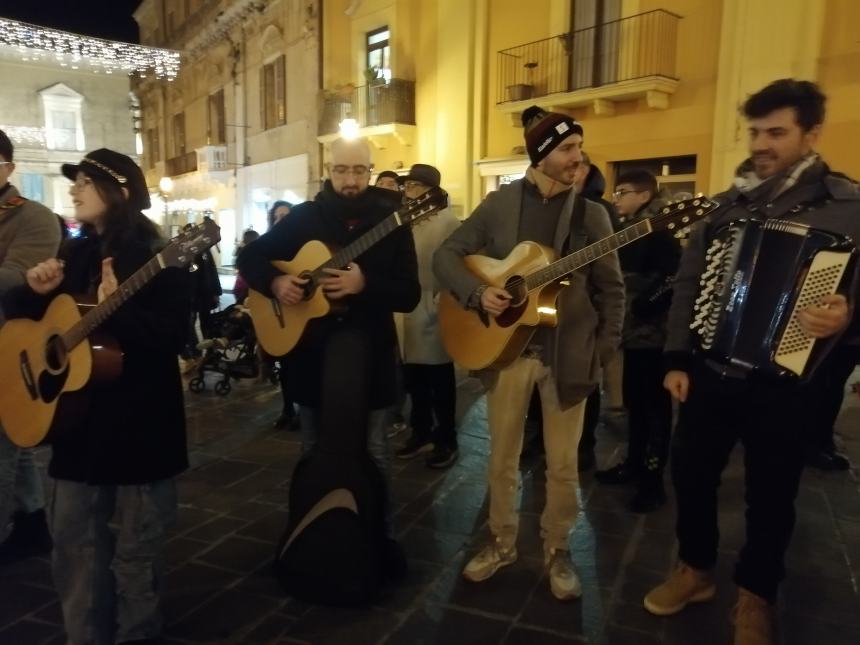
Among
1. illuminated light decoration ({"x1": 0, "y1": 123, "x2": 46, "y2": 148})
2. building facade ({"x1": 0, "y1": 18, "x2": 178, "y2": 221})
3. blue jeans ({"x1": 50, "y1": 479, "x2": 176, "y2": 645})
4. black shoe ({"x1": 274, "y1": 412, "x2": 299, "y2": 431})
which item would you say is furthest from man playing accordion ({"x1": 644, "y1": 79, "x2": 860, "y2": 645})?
illuminated light decoration ({"x1": 0, "y1": 123, "x2": 46, "y2": 148})

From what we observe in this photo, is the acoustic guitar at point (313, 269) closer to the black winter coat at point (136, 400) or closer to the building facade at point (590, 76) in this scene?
the black winter coat at point (136, 400)

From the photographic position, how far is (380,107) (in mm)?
14398

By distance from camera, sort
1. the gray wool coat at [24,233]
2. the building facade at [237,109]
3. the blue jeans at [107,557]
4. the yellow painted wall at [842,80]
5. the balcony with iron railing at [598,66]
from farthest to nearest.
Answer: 1. the building facade at [237,109]
2. the balcony with iron railing at [598,66]
3. the yellow painted wall at [842,80]
4. the gray wool coat at [24,233]
5. the blue jeans at [107,557]

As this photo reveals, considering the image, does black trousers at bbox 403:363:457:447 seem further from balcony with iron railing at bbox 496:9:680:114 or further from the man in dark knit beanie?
balcony with iron railing at bbox 496:9:680:114

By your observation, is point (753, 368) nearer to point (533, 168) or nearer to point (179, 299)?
point (533, 168)

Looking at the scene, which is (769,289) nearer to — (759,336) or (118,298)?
(759,336)

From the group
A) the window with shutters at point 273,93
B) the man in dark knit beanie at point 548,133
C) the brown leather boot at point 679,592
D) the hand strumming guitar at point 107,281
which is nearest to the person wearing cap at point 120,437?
the hand strumming guitar at point 107,281

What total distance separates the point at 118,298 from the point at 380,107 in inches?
512

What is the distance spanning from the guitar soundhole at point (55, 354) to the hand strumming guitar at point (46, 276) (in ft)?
0.68

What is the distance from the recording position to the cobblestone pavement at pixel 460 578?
2.65m

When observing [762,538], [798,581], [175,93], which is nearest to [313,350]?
[762,538]

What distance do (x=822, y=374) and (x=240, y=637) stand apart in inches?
97.3

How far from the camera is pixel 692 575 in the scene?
9.14 feet

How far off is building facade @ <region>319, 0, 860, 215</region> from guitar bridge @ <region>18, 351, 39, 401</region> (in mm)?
9039
